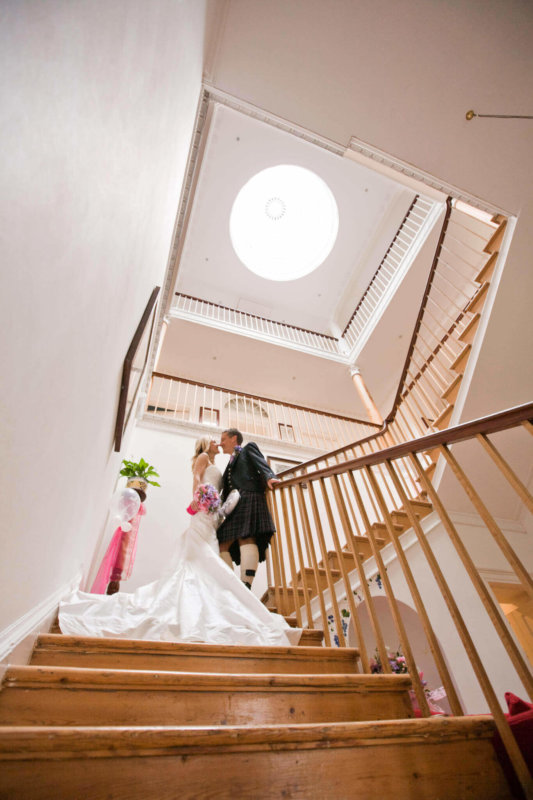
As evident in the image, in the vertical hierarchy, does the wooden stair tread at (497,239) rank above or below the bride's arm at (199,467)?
above

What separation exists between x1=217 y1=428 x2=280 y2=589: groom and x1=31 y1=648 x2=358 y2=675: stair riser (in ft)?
3.01

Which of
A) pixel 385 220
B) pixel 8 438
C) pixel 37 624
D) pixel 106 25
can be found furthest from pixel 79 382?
pixel 385 220

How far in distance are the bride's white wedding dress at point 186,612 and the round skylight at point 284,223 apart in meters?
7.32

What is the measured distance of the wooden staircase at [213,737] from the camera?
67 cm

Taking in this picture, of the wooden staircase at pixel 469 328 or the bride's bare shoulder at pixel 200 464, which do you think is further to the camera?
the wooden staircase at pixel 469 328

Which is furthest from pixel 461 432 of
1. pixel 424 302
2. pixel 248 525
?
pixel 424 302

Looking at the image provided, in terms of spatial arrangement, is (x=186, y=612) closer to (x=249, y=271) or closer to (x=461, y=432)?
(x=461, y=432)

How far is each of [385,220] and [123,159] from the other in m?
7.48

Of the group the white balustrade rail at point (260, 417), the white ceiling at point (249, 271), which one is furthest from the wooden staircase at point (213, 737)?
the white ceiling at point (249, 271)

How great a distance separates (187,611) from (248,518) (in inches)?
33.3

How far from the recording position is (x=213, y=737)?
74 cm

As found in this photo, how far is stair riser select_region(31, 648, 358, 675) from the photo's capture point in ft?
3.78

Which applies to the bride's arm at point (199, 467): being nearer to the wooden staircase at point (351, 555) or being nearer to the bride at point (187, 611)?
the bride at point (187, 611)

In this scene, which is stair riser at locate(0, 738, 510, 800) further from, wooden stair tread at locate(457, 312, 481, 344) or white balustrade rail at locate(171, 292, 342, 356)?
white balustrade rail at locate(171, 292, 342, 356)
